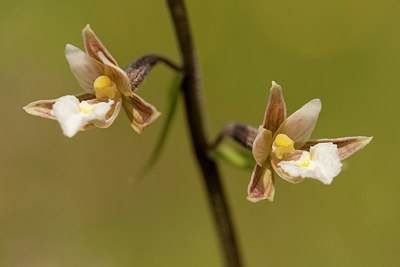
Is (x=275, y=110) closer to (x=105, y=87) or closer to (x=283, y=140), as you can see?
(x=283, y=140)

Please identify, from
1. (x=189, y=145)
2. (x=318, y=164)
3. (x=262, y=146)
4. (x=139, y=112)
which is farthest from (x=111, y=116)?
(x=189, y=145)

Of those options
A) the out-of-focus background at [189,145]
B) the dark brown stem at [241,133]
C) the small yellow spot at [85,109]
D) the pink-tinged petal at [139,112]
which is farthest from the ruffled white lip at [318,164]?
the out-of-focus background at [189,145]

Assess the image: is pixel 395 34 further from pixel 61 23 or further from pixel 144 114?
pixel 144 114

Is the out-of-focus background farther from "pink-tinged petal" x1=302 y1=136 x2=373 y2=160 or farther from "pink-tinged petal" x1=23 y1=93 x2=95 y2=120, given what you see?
"pink-tinged petal" x1=302 y1=136 x2=373 y2=160

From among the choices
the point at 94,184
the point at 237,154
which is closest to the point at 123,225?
the point at 94,184

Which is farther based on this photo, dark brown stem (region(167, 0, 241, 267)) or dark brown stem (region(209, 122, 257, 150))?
→ dark brown stem (region(167, 0, 241, 267))

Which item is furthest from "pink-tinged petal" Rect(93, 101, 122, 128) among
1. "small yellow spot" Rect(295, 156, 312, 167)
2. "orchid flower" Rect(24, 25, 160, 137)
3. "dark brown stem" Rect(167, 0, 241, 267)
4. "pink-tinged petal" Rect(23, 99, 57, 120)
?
"small yellow spot" Rect(295, 156, 312, 167)
